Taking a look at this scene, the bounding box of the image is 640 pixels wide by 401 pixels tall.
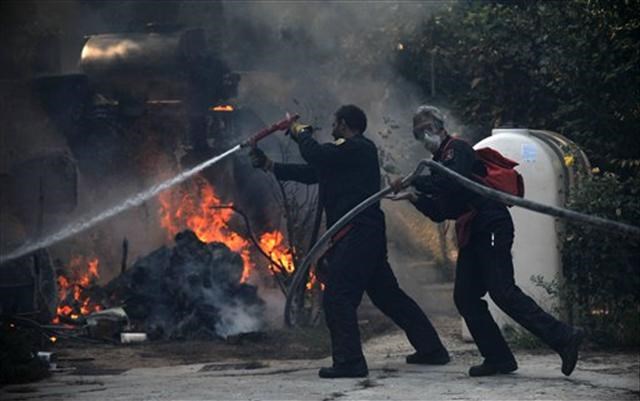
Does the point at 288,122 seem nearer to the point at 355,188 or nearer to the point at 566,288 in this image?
the point at 355,188

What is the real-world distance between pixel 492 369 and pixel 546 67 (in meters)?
4.54

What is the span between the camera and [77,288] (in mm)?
13820

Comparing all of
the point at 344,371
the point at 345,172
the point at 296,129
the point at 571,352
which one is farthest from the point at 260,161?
the point at 571,352

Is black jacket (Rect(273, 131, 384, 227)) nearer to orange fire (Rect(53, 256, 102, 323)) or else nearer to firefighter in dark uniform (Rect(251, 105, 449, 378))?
firefighter in dark uniform (Rect(251, 105, 449, 378))

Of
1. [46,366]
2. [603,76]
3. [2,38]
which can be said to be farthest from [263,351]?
[2,38]

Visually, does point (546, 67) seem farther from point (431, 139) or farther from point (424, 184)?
point (424, 184)

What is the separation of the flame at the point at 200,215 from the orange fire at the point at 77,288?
1169 mm

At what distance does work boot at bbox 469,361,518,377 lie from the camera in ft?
27.2

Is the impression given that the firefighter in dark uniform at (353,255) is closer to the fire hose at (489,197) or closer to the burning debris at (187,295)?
the fire hose at (489,197)

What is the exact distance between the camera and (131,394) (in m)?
7.82

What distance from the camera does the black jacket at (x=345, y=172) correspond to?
8.71 metres

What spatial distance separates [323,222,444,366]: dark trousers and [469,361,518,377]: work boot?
0.70 m

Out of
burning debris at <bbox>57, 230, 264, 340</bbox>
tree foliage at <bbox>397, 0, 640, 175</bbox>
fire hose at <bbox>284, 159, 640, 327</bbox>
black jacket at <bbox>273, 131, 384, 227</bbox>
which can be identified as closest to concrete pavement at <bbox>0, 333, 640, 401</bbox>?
fire hose at <bbox>284, 159, 640, 327</bbox>

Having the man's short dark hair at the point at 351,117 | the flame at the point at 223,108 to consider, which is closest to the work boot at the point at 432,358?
the man's short dark hair at the point at 351,117
